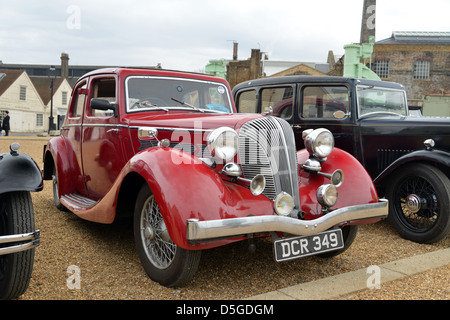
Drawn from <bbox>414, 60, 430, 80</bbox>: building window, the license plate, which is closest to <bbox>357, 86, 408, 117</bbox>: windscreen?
the license plate

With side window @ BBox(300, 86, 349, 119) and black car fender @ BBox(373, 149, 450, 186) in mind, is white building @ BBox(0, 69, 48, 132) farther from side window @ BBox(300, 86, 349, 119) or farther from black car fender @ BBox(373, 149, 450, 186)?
black car fender @ BBox(373, 149, 450, 186)

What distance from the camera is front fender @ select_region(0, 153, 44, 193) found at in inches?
107

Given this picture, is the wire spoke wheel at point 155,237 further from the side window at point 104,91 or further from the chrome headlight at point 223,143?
the side window at point 104,91

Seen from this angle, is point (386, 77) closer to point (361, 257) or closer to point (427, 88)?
point (427, 88)

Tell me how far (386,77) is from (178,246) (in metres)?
31.7

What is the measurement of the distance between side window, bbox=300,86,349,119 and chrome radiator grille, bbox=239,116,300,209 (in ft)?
8.73

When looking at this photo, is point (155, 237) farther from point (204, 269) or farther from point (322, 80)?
point (322, 80)

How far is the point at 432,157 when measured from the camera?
4.48 metres

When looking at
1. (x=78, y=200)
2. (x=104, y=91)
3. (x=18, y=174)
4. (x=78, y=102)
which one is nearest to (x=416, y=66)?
(x=78, y=102)

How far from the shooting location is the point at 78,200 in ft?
14.2

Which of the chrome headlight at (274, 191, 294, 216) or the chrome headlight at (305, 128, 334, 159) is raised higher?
the chrome headlight at (305, 128, 334, 159)

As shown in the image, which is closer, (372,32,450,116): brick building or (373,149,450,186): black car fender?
(373,149,450,186): black car fender

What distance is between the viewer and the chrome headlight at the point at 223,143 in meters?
2.91

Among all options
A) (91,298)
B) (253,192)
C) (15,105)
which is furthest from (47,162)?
(15,105)
